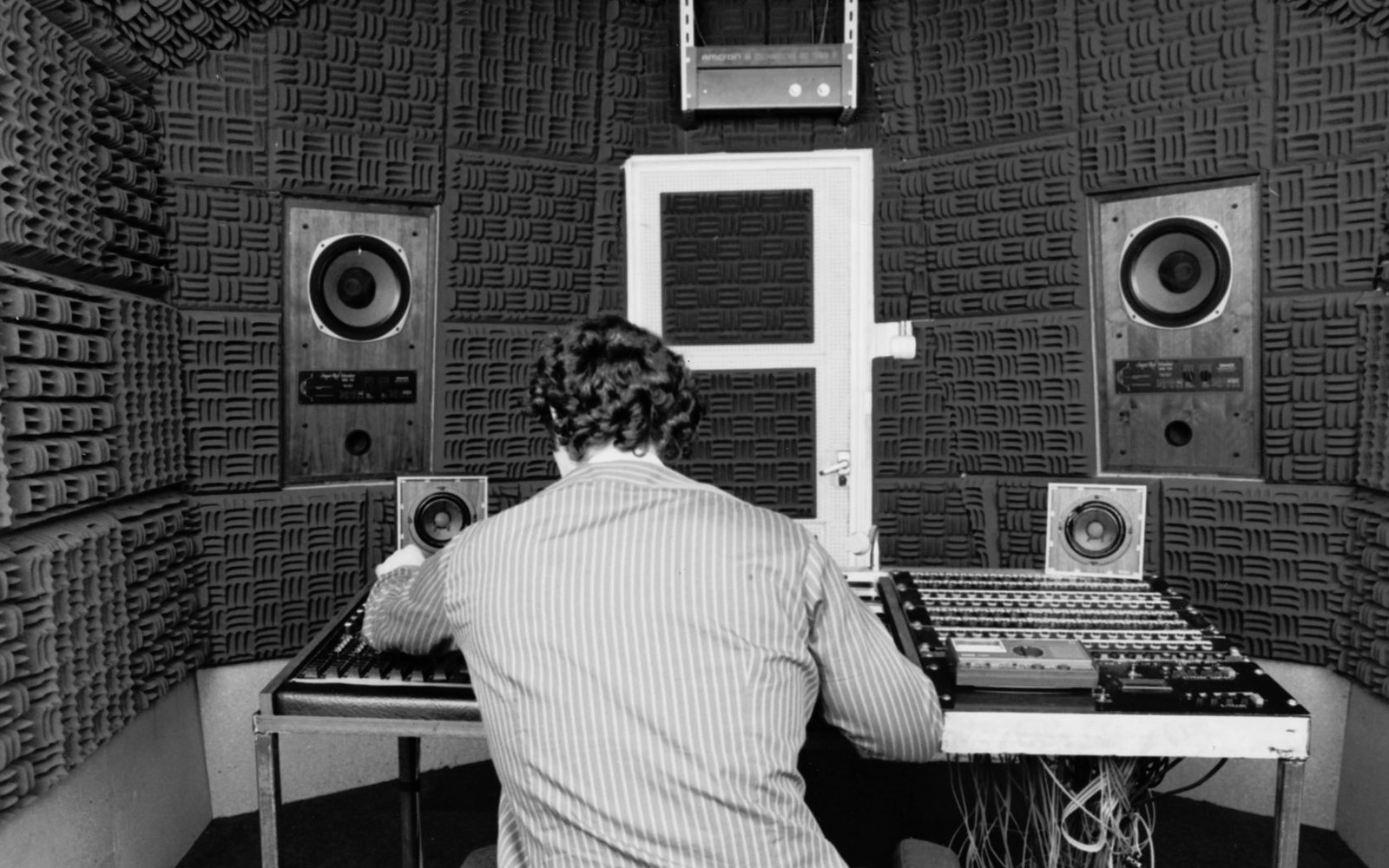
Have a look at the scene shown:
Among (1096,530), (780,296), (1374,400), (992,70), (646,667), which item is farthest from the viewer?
(780,296)

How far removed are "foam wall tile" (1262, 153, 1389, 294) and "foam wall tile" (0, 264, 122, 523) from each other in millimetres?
3086

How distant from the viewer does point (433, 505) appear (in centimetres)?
251

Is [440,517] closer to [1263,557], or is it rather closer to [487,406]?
[487,406]

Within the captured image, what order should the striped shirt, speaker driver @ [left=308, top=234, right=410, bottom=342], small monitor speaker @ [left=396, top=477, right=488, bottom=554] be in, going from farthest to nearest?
speaker driver @ [left=308, top=234, right=410, bottom=342]
small monitor speaker @ [left=396, top=477, right=488, bottom=554]
the striped shirt

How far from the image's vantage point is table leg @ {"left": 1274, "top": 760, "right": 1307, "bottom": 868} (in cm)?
157

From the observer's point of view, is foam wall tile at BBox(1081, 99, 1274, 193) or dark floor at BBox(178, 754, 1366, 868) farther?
foam wall tile at BBox(1081, 99, 1274, 193)

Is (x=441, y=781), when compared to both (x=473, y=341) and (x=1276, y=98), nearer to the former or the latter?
(x=473, y=341)

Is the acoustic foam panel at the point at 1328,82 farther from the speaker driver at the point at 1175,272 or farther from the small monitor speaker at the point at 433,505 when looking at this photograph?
the small monitor speaker at the point at 433,505

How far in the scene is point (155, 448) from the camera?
257 cm

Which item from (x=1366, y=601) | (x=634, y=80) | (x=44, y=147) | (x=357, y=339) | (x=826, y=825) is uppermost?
(x=634, y=80)

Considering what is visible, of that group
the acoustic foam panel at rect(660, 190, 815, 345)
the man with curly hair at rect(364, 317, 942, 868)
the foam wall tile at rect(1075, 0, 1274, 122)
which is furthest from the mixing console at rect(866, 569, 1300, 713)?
the foam wall tile at rect(1075, 0, 1274, 122)

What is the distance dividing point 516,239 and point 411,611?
1.92 meters

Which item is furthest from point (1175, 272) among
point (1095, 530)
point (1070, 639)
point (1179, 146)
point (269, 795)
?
point (269, 795)

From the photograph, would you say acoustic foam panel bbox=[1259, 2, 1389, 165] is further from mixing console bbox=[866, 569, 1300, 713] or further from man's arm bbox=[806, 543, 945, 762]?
man's arm bbox=[806, 543, 945, 762]
